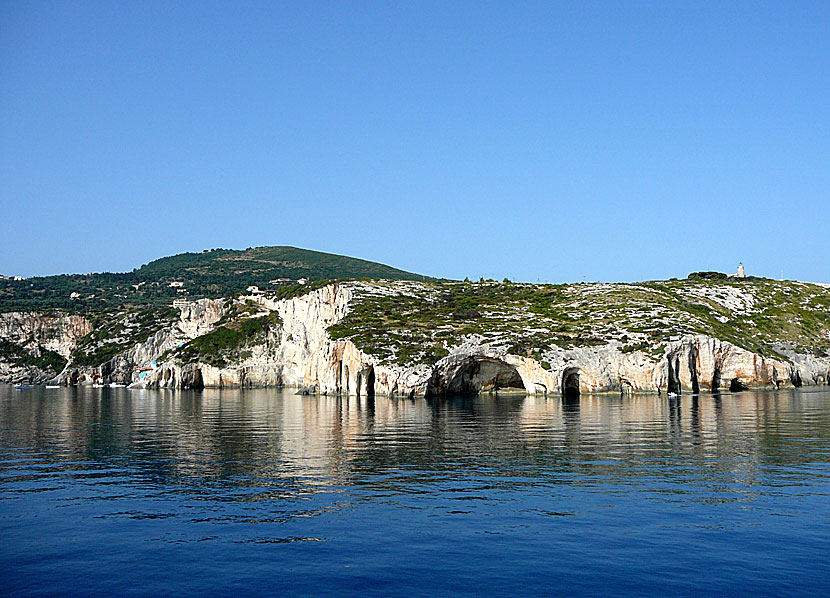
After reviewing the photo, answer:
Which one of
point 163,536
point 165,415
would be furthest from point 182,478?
point 165,415

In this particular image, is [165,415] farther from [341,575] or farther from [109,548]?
[341,575]

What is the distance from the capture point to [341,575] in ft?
52.2

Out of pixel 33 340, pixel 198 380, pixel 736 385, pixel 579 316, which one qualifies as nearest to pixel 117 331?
pixel 33 340

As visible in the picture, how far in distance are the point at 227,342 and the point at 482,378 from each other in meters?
63.3

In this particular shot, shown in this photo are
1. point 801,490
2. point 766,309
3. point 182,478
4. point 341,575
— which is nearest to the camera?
point 341,575

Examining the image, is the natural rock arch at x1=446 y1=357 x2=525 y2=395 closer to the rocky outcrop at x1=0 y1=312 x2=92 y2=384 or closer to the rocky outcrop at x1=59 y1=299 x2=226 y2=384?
the rocky outcrop at x1=59 y1=299 x2=226 y2=384

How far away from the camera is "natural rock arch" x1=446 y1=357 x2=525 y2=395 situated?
89.9 meters

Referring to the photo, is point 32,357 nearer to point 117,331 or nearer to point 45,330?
point 45,330

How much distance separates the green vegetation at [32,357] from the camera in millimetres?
170625

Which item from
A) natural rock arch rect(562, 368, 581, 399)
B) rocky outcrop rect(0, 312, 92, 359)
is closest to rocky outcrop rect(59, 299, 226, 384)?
rocky outcrop rect(0, 312, 92, 359)

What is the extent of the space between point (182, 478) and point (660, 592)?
60.0 feet

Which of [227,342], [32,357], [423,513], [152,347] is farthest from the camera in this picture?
[32,357]

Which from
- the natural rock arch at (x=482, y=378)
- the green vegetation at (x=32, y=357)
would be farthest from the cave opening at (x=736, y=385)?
the green vegetation at (x=32, y=357)

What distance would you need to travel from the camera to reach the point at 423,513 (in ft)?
69.6
